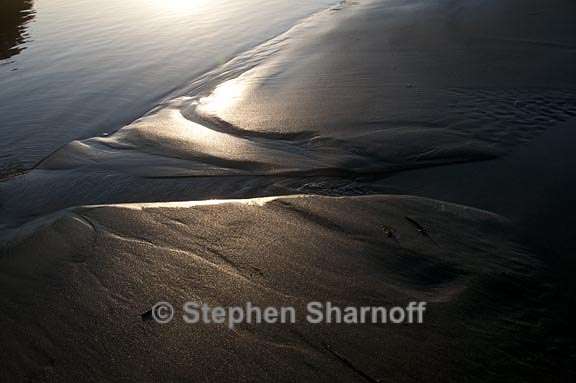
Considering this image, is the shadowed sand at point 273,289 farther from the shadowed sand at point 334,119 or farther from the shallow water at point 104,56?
the shallow water at point 104,56

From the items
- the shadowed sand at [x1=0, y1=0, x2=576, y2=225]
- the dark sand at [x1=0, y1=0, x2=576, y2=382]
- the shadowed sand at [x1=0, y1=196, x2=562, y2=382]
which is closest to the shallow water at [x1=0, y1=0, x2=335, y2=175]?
the shadowed sand at [x1=0, y1=0, x2=576, y2=225]

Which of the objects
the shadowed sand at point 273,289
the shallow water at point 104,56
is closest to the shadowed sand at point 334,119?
the shadowed sand at point 273,289

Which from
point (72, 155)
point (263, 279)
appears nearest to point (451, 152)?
point (263, 279)

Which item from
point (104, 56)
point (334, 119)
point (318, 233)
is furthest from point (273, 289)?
point (104, 56)

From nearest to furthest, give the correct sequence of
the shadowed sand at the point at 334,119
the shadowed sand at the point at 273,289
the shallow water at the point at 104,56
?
the shadowed sand at the point at 273,289 < the shadowed sand at the point at 334,119 < the shallow water at the point at 104,56

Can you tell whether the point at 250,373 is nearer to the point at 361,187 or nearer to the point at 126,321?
the point at 126,321

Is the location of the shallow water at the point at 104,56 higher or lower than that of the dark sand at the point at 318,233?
higher
